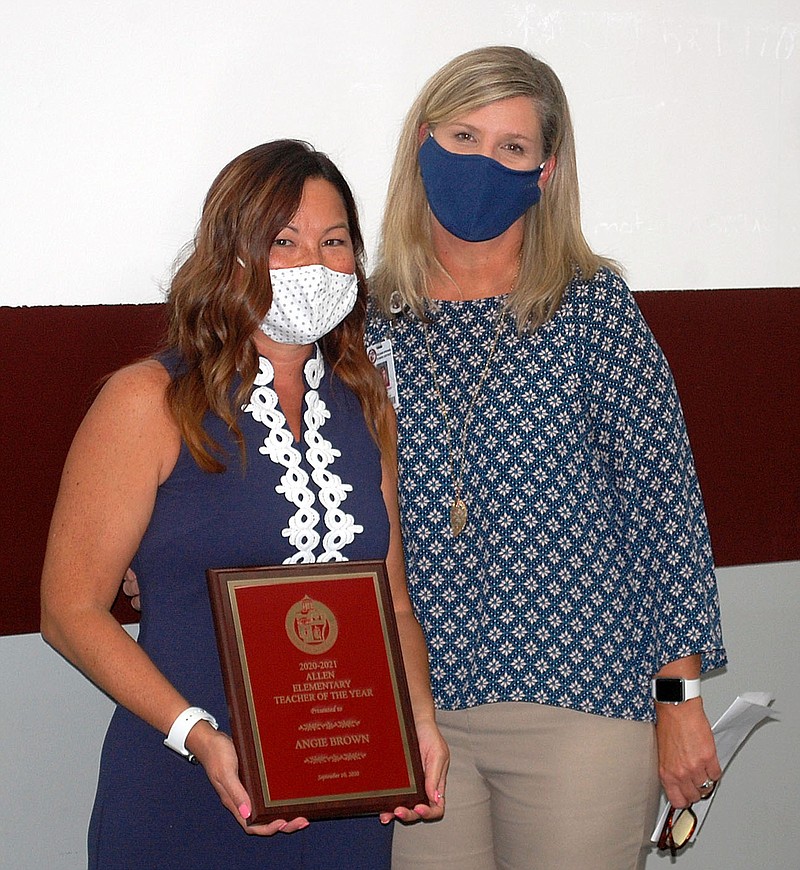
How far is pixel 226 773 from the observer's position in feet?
4.63

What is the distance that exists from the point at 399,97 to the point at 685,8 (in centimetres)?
73

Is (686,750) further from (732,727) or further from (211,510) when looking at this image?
(211,510)

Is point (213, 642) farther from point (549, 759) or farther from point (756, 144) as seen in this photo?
point (756, 144)

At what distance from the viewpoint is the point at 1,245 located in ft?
6.35

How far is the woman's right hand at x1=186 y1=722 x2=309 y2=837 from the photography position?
4.59 feet

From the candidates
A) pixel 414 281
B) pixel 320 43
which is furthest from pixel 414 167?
pixel 320 43

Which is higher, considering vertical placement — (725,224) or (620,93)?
(620,93)

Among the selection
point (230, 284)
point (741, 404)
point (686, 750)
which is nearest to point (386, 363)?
point (230, 284)

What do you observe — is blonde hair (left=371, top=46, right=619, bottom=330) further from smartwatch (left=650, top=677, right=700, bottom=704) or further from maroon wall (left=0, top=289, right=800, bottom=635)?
maroon wall (left=0, top=289, right=800, bottom=635)

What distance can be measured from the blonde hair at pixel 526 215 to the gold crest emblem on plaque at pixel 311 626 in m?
0.54

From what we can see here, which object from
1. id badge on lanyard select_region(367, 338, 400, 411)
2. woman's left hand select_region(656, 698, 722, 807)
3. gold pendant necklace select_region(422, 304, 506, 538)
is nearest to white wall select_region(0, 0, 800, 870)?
id badge on lanyard select_region(367, 338, 400, 411)

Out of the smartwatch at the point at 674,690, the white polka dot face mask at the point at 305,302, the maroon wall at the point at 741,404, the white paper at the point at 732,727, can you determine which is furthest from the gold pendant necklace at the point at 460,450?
the maroon wall at the point at 741,404

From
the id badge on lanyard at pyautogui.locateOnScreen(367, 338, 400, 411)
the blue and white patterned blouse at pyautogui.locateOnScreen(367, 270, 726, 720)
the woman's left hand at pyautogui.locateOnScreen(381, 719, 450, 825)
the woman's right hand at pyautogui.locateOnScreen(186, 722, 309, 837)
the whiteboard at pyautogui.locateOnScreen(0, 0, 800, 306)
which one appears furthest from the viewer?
the whiteboard at pyautogui.locateOnScreen(0, 0, 800, 306)

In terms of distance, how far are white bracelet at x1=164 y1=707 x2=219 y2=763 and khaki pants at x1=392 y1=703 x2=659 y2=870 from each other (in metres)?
0.43
